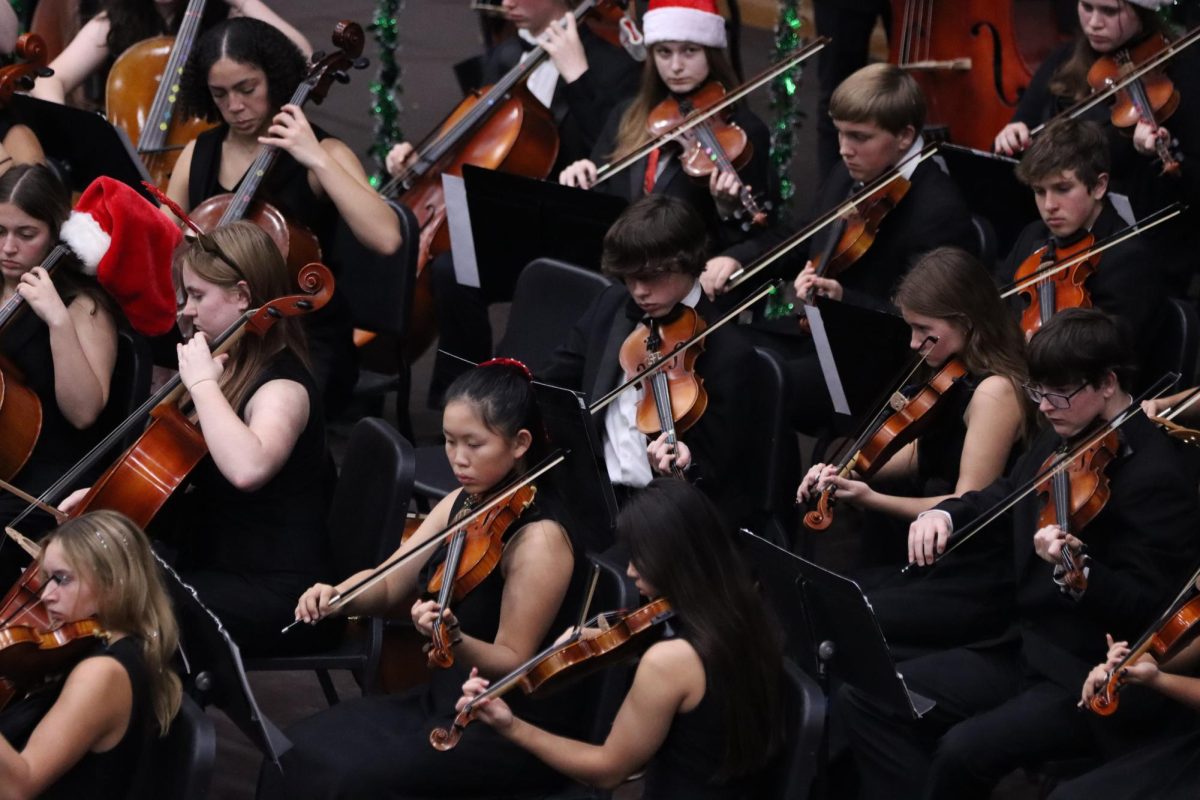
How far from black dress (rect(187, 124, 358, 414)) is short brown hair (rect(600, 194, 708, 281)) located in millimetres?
889

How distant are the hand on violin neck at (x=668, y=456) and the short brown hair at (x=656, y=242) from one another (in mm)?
340

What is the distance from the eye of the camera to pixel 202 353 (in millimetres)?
2898

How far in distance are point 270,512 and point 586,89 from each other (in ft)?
6.07

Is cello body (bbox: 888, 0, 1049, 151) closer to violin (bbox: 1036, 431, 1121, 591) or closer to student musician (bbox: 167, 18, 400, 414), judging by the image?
student musician (bbox: 167, 18, 400, 414)

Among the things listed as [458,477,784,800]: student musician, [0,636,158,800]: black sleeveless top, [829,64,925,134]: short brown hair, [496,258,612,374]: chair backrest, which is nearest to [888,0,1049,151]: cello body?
[829,64,925,134]: short brown hair

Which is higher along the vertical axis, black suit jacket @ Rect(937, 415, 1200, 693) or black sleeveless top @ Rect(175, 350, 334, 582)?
black sleeveless top @ Rect(175, 350, 334, 582)

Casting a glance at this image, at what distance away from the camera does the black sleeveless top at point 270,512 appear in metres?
2.95

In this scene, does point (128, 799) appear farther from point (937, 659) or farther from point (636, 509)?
point (937, 659)

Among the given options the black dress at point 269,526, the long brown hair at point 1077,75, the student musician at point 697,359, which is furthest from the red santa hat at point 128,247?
the long brown hair at point 1077,75

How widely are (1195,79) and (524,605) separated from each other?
2273mm

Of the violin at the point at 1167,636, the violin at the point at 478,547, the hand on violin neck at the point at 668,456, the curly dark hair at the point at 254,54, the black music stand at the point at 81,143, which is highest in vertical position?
the curly dark hair at the point at 254,54

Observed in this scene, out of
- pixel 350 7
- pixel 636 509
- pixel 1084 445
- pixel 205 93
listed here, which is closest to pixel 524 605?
pixel 636 509

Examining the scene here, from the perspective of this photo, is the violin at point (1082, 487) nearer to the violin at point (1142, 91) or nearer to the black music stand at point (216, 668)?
the black music stand at point (216, 668)

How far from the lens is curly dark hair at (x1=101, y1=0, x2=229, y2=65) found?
468cm
